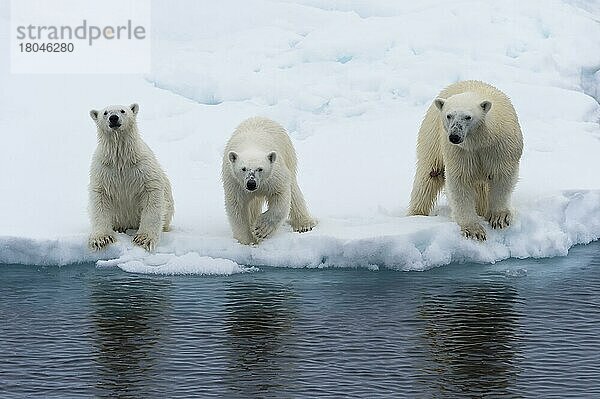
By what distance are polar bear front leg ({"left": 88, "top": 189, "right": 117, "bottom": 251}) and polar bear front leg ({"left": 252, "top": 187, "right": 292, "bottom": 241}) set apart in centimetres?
120

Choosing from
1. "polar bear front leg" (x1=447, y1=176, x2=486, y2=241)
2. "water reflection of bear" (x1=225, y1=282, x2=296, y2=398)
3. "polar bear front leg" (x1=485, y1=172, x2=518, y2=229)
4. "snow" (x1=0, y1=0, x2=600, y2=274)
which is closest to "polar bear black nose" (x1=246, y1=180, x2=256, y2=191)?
"snow" (x1=0, y1=0, x2=600, y2=274)

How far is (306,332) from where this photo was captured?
345 inches

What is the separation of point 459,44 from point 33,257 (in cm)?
939

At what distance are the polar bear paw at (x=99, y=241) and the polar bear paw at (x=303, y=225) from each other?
161 cm

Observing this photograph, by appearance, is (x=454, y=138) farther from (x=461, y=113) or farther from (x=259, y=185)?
(x=259, y=185)

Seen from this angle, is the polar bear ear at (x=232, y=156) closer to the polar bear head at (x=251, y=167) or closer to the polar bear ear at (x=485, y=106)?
the polar bear head at (x=251, y=167)

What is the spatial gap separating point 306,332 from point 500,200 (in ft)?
9.59

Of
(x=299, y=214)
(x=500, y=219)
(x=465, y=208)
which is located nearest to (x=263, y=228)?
(x=299, y=214)

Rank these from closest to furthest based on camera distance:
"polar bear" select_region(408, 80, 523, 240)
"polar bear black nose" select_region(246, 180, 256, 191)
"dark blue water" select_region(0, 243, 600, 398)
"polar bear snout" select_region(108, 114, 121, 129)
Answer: "dark blue water" select_region(0, 243, 600, 398), "polar bear black nose" select_region(246, 180, 256, 191), "polar bear" select_region(408, 80, 523, 240), "polar bear snout" select_region(108, 114, 121, 129)

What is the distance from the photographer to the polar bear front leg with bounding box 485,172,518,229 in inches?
431

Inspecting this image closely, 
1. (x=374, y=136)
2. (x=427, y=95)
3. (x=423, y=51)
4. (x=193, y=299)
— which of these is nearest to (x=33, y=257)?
(x=193, y=299)

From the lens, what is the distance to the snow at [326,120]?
35.3 ft

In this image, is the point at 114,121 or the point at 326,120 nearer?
the point at 114,121

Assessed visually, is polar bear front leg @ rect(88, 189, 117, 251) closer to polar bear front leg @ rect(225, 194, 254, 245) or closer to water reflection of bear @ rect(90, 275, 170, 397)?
water reflection of bear @ rect(90, 275, 170, 397)
